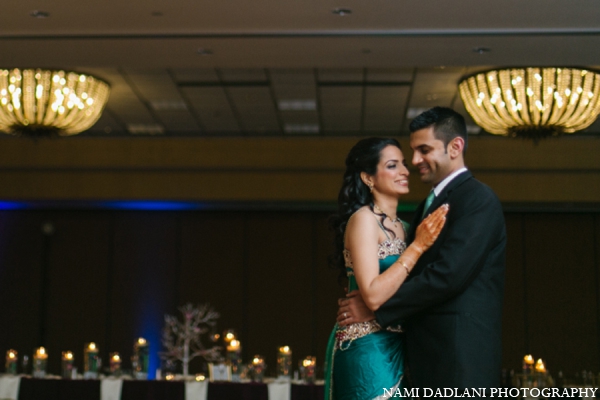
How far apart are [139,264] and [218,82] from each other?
15.9 feet

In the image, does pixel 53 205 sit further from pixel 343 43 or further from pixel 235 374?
pixel 343 43

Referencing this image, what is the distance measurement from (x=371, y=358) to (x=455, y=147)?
820 mm

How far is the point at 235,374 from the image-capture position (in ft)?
23.2

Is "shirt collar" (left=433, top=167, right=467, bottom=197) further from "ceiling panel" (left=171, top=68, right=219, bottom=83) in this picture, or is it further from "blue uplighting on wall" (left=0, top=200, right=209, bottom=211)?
"blue uplighting on wall" (left=0, top=200, right=209, bottom=211)

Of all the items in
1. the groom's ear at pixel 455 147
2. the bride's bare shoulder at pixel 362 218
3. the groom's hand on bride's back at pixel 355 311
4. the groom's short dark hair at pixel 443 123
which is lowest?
the groom's hand on bride's back at pixel 355 311

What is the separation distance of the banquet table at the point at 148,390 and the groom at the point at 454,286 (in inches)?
162

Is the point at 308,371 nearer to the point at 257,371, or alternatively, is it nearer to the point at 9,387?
the point at 257,371

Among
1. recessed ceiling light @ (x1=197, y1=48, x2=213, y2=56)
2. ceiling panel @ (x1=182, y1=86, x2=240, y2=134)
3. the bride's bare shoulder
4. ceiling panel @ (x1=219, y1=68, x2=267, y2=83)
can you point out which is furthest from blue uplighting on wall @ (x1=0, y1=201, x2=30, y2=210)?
the bride's bare shoulder

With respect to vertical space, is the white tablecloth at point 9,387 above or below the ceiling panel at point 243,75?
below

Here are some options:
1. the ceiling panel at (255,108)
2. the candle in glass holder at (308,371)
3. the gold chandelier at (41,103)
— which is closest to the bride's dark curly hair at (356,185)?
the candle in glass holder at (308,371)

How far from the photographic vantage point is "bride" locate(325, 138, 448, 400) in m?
A: 2.49

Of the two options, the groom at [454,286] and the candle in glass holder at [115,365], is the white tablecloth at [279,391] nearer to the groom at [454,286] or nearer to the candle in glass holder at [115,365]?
the candle in glass holder at [115,365]

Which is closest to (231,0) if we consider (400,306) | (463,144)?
(463,144)

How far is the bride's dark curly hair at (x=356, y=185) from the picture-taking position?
292 cm
